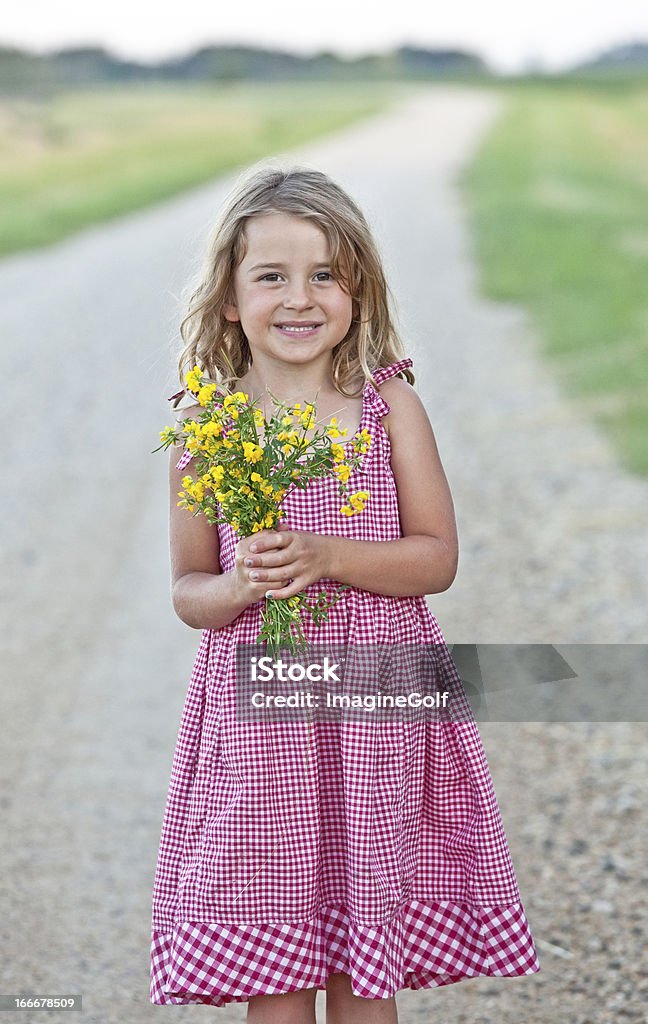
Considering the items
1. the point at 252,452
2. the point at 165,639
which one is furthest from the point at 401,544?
the point at 165,639

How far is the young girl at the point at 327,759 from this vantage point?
2.34 m

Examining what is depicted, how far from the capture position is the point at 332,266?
7.98 ft

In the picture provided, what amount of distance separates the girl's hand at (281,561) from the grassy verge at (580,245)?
6.01 m

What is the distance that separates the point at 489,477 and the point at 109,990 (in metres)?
5.06

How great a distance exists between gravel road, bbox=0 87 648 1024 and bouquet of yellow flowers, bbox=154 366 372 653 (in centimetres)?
A: 59

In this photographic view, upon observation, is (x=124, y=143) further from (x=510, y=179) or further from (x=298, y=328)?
(x=298, y=328)

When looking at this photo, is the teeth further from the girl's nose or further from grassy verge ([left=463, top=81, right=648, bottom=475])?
grassy verge ([left=463, top=81, right=648, bottom=475])

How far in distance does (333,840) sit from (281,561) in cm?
55

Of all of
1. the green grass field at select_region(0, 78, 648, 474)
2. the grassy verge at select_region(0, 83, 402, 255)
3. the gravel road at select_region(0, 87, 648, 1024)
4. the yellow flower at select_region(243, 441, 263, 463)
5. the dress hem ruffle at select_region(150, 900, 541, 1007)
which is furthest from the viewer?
the grassy verge at select_region(0, 83, 402, 255)

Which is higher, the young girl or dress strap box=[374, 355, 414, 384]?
dress strap box=[374, 355, 414, 384]

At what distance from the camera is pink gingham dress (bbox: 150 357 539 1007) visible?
234 centimetres

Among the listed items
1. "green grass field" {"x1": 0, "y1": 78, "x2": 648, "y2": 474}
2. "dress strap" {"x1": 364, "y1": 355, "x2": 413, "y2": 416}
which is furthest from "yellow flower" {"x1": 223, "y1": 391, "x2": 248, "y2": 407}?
"green grass field" {"x1": 0, "y1": 78, "x2": 648, "y2": 474}

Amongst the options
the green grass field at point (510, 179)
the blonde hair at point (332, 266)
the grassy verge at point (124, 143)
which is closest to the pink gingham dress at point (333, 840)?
the blonde hair at point (332, 266)

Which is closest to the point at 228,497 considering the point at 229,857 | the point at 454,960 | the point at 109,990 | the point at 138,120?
the point at 229,857
